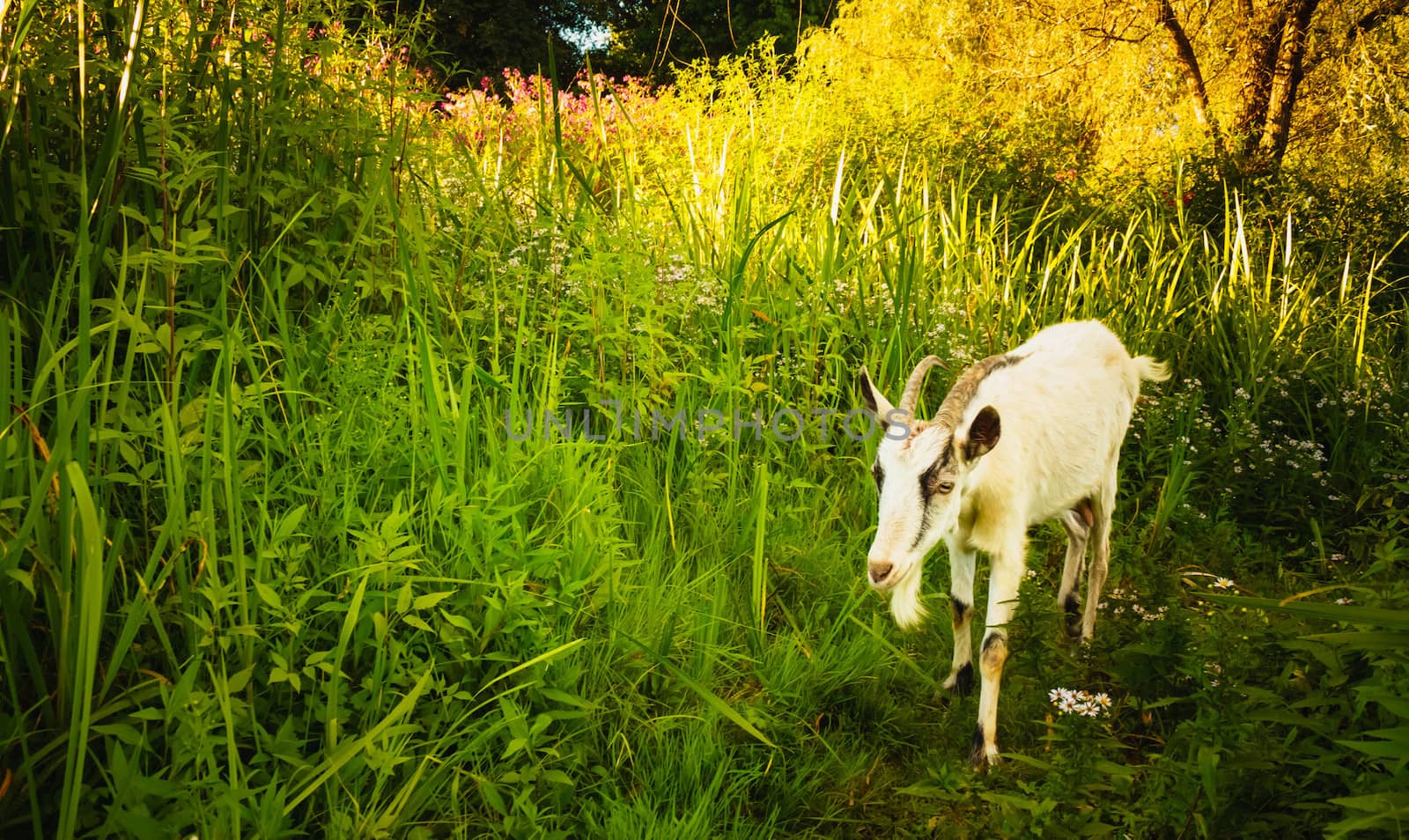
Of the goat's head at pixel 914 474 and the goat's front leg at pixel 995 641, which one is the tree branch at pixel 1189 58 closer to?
the goat's front leg at pixel 995 641

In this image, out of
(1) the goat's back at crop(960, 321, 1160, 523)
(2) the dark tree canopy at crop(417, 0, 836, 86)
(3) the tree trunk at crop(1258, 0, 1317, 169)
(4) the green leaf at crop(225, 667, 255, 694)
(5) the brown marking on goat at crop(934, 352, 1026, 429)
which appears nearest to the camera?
(4) the green leaf at crop(225, 667, 255, 694)

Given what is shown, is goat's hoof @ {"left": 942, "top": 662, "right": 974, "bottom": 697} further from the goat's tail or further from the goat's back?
the goat's tail

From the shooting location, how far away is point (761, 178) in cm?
594

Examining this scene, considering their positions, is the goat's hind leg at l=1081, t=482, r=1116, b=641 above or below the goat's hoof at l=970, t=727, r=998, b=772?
above

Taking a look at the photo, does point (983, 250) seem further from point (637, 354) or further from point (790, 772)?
point (790, 772)

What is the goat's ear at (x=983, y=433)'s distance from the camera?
2.21 m

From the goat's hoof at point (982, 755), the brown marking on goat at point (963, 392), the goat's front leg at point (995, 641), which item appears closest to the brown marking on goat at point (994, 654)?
the goat's front leg at point (995, 641)

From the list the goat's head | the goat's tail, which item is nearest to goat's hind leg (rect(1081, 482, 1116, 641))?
the goat's tail

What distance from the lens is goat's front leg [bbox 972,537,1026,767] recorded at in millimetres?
2459

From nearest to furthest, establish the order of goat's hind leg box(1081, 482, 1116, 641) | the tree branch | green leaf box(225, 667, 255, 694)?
green leaf box(225, 667, 255, 694) < goat's hind leg box(1081, 482, 1116, 641) < the tree branch

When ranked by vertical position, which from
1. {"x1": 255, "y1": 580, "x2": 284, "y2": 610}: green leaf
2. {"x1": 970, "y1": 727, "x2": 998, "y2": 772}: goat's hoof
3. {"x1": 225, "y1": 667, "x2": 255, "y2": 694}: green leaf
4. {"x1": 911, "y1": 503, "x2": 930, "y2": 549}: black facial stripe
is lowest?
{"x1": 970, "y1": 727, "x2": 998, "y2": 772}: goat's hoof

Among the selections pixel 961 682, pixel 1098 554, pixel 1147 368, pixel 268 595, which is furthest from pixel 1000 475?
pixel 268 595

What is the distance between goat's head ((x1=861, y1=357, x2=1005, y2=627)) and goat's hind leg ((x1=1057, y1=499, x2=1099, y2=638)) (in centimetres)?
132

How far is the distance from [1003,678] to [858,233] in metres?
3.11
